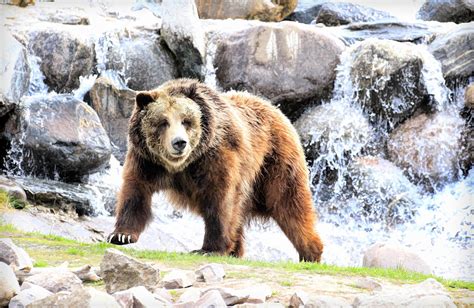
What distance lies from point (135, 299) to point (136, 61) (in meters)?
11.2

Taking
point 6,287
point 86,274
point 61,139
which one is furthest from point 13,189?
point 6,287

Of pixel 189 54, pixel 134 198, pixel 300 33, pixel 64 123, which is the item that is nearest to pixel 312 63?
pixel 300 33

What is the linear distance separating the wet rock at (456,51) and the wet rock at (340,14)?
4.88 metres

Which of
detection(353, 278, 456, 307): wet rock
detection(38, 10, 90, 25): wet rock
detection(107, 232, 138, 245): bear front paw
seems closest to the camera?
detection(353, 278, 456, 307): wet rock

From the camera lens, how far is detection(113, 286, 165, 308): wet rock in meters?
3.37

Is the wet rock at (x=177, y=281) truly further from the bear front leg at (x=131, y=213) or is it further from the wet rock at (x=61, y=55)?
the wet rock at (x=61, y=55)

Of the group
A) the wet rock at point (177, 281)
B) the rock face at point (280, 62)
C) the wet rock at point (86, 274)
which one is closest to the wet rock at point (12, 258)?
the wet rock at point (86, 274)

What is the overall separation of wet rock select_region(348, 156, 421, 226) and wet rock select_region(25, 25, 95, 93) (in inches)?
204

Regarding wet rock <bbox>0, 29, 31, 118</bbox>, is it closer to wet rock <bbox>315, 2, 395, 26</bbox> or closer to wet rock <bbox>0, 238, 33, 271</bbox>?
wet rock <bbox>0, 238, 33, 271</bbox>

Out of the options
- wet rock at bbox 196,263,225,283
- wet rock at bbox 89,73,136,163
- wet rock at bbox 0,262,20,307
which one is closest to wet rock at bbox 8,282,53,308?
wet rock at bbox 0,262,20,307

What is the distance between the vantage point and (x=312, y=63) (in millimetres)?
14234

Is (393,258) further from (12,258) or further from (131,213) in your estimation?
(12,258)

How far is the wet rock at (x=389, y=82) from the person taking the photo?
45.8ft

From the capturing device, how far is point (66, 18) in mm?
16266
